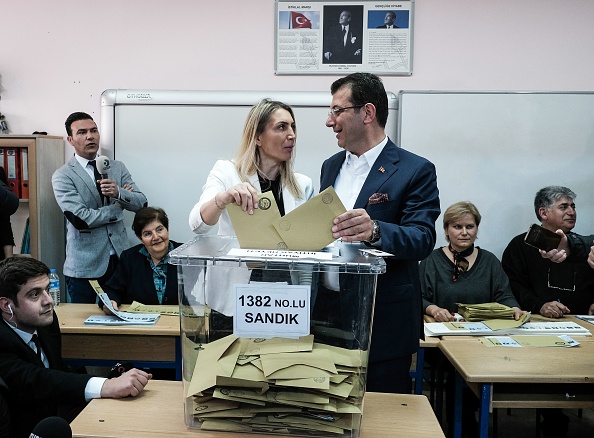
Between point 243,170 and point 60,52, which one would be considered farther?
point 60,52

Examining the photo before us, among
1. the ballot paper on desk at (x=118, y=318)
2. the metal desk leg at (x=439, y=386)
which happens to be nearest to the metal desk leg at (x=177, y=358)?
the ballot paper on desk at (x=118, y=318)

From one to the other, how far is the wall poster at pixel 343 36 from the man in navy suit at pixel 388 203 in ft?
7.32

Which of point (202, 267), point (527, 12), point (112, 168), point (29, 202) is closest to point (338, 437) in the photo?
point (202, 267)

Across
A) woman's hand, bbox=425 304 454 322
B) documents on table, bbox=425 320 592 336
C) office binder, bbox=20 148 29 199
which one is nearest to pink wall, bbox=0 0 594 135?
office binder, bbox=20 148 29 199

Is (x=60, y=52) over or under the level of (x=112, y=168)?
over

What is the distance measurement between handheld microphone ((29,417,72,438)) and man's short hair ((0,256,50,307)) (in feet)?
3.51

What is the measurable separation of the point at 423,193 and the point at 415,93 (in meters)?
2.34

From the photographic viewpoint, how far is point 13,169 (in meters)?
3.88

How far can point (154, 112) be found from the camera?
3959 millimetres

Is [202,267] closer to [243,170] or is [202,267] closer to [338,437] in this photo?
[338,437]

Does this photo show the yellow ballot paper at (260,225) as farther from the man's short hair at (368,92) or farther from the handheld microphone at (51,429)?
the man's short hair at (368,92)

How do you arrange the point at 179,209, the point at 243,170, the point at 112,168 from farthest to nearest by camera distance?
1. the point at 179,209
2. the point at 112,168
3. the point at 243,170

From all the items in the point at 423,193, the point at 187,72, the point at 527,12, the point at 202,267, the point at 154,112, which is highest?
the point at 527,12

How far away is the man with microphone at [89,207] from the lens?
3.64m
